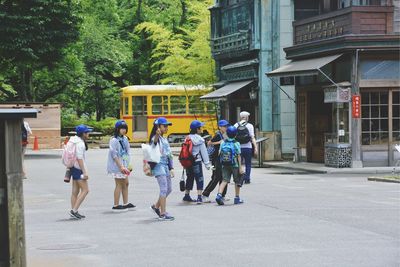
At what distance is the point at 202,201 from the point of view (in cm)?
1792

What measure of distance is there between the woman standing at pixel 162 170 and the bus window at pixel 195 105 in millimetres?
32165

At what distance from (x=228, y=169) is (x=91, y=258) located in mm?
6638

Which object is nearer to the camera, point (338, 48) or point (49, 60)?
point (338, 48)

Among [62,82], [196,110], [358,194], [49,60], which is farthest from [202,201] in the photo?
[62,82]

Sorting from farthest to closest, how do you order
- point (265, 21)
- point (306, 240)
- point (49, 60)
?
1. point (49, 60)
2. point (265, 21)
3. point (306, 240)

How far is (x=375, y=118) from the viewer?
2802 centimetres

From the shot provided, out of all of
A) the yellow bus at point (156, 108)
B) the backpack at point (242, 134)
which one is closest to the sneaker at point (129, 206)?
the backpack at point (242, 134)

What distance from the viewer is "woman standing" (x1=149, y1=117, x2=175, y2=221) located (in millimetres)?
14781

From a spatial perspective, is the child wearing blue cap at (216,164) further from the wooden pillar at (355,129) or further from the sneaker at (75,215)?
the wooden pillar at (355,129)

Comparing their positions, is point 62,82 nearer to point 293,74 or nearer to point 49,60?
point 49,60

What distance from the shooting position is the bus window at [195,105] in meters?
47.7

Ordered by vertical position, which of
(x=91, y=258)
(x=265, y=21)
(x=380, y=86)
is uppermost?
(x=265, y=21)

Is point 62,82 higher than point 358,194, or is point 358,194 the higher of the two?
point 62,82

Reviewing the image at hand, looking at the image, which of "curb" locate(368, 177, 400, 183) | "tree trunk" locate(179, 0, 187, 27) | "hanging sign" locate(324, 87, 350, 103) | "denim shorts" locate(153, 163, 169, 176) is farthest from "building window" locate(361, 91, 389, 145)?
"tree trunk" locate(179, 0, 187, 27)
